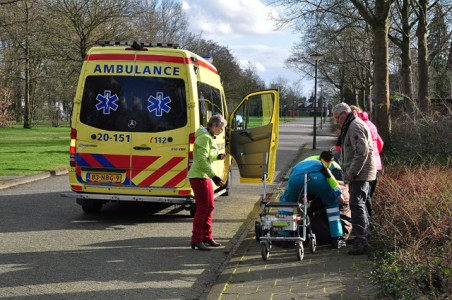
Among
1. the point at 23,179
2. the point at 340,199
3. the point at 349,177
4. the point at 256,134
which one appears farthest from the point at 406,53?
the point at 349,177

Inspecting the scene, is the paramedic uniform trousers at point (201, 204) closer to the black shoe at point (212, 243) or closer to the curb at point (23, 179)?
the black shoe at point (212, 243)

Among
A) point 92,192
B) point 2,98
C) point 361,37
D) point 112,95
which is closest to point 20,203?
point 92,192

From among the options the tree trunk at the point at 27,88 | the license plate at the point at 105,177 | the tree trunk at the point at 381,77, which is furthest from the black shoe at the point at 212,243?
the tree trunk at the point at 27,88

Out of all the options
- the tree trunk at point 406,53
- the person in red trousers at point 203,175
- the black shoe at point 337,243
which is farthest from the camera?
the tree trunk at point 406,53

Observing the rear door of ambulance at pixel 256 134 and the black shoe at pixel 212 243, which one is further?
the rear door of ambulance at pixel 256 134

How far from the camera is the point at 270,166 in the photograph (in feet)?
32.4

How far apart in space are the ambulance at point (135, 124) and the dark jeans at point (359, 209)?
2.72m

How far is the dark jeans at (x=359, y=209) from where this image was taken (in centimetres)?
677

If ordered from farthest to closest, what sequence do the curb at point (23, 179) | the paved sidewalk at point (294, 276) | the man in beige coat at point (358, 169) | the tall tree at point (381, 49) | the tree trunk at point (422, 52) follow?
the tree trunk at point (422, 52) → the tall tree at point (381, 49) → the curb at point (23, 179) → the man in beige coat at point (358, 169) → the paved sidewalk at point (294, 276)

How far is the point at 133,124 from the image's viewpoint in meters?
9.09

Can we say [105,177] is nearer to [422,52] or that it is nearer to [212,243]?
[212,243]

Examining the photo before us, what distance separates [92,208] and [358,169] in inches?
200

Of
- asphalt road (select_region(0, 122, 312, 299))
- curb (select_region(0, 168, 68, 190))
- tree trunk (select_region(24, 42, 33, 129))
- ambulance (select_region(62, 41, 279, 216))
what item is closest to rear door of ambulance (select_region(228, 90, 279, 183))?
ambulance (select_region(62, 41, 279, 216))

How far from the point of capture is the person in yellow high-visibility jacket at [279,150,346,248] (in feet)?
23.2
